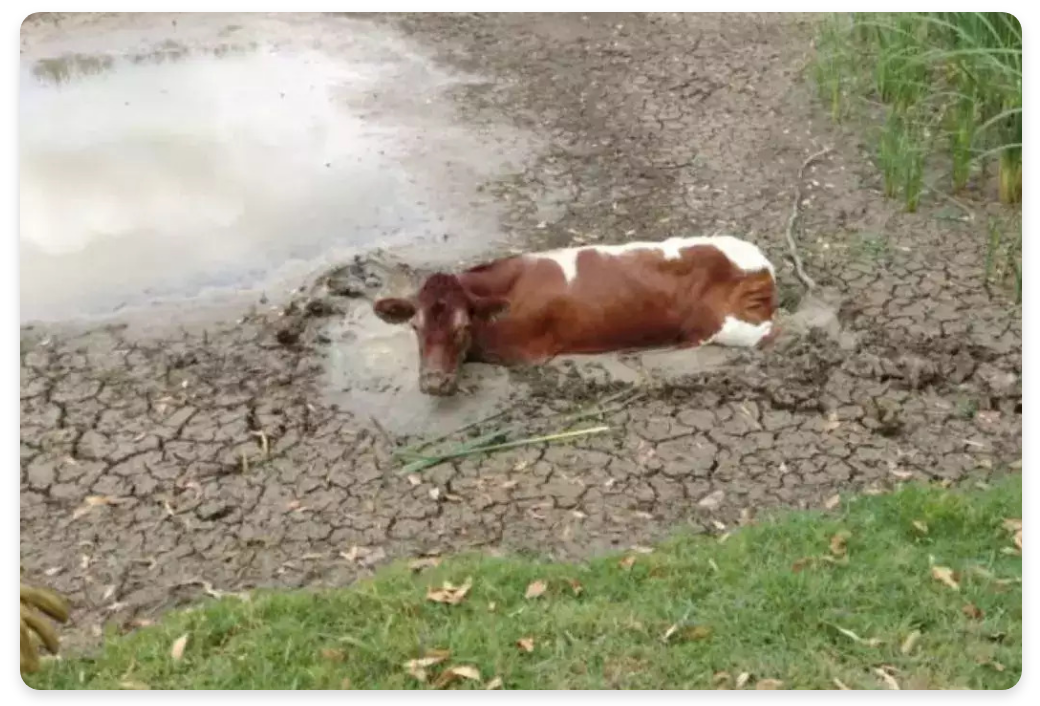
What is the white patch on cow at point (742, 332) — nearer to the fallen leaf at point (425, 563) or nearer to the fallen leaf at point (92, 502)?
the fallen leaf at point (425, 563)

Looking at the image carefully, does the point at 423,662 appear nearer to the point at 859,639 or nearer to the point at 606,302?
the point at 859,639

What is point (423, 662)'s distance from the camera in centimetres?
372

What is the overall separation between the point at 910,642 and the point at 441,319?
8.90 ft

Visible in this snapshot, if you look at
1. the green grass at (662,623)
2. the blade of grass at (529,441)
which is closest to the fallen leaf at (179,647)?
the green grass at (662,623)

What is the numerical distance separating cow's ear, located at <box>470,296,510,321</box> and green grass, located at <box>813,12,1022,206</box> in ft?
9.12

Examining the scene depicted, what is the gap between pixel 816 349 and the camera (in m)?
5.66

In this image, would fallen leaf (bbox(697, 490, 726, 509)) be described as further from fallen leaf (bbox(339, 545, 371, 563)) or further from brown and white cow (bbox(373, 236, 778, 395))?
fallen leaf (bbox(339, 545, 371, 563))

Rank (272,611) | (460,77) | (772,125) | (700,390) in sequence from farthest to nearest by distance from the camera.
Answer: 1. (460,77)
2. (772,125)
3. (700,390)
4. (272,611)

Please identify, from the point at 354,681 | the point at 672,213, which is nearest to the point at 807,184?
the point at 672,213

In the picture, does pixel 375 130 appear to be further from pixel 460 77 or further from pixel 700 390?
pixel 700 390

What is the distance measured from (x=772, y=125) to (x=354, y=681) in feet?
19.9

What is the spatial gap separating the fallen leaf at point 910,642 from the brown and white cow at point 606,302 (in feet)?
7.32

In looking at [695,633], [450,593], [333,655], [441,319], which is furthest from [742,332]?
[333,655]

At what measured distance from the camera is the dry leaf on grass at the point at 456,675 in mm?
3648
